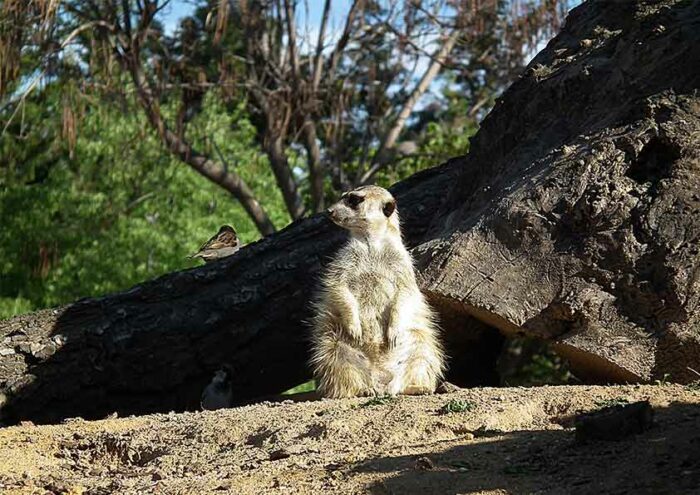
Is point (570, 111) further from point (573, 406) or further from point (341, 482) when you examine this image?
point (341, 482)

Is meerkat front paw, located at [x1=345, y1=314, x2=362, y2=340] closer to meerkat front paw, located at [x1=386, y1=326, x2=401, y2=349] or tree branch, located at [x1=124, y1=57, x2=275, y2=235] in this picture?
meerkat front paw, located at [x1=386, y1=326, x2=401, y2=349]

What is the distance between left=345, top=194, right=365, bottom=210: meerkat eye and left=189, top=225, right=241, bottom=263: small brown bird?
190 centimetres

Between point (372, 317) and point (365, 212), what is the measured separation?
656 millimetres

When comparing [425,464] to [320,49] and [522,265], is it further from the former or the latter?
[320,49]

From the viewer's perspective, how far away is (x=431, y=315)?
691 centimetres

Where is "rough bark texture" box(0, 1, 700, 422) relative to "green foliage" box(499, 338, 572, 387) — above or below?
above

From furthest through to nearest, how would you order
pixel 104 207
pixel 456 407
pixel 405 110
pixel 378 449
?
pixel 405 110 < pixel 104 207 < pixel 456 407 < pixel 378 449

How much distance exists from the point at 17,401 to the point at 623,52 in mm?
4474

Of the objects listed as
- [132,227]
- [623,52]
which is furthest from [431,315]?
[132,227]

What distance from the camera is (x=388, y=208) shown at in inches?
276

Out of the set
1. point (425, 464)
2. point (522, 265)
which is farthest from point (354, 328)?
point (425, 464)

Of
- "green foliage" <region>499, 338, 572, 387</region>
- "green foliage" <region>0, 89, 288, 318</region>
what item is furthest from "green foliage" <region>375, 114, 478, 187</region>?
"green foliage" <region>499, 338, 572, 387</region>

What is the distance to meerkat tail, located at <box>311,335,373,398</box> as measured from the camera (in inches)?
258

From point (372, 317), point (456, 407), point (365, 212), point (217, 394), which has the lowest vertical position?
point (217, 394)
